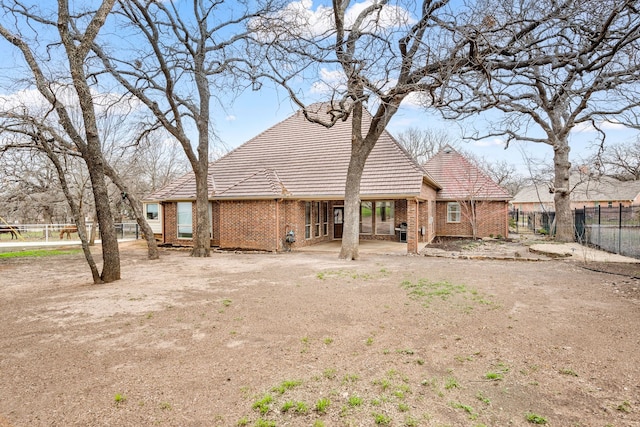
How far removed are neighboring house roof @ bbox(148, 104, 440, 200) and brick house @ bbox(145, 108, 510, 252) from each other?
0.04 meters

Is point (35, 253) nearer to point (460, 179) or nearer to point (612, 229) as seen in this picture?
point (460, 179)

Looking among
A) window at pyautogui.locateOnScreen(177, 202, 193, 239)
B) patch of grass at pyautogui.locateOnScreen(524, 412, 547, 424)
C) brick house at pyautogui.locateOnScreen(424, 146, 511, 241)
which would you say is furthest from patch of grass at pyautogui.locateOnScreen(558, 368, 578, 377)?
brick house at pyautogui.locateOnScreen(424, 146, 511, 241)

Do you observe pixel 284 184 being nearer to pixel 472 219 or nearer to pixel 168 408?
pixel 472 219

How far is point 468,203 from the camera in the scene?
1997cm

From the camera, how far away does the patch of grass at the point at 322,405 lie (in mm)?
2887

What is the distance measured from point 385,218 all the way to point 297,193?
5.75 meters

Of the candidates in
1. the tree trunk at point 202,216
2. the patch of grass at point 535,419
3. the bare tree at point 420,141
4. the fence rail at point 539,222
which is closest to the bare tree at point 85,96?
the tree trunk at point 202,216

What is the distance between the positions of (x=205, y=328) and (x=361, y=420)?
2.90 m

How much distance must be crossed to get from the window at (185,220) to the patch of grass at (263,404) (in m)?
14.1

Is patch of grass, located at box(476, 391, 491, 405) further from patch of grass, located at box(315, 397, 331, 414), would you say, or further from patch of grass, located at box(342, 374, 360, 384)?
patch of grass, located at box(315, 397, 331, 414)

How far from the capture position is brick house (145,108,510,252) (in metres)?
14.0

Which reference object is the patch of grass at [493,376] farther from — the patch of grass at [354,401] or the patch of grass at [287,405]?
the patch of grass at [287,405]

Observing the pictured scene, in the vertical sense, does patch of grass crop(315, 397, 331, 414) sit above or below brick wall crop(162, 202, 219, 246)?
below

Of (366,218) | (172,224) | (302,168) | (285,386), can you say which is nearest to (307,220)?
(302,168)
